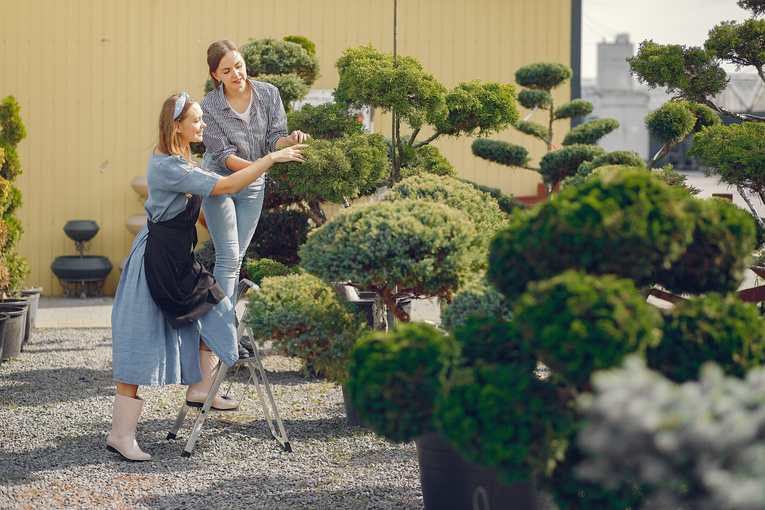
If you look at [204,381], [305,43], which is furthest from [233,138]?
[305,43]

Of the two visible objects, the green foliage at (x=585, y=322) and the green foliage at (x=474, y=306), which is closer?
the green foliage at (x=585, y=322)

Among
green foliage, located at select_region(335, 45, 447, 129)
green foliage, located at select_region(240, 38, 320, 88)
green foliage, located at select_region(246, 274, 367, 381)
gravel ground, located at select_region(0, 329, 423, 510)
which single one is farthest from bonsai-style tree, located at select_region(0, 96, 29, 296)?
green foliage, located at select_region(246, 274, 367, 381)

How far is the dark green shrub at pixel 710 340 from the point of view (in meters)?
1.39

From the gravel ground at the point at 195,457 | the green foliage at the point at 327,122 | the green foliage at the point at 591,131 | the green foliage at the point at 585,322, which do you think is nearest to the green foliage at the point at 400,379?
the green foliage at the point at 585,322

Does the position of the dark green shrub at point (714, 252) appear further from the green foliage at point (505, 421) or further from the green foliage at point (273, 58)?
the green foliage at point (273, 58)

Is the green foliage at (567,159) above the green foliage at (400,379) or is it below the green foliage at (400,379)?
above

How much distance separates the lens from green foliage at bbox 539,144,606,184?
4.91 metres

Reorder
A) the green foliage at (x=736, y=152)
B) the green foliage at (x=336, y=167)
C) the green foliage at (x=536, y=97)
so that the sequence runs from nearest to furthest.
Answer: the green foliage at (x=736, y=152)
the green foliage at (x=336, y=167)
the green foliage at (x=536, y=97)

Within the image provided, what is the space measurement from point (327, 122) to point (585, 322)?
95.9 inches

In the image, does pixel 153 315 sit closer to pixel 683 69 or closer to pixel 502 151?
pixel 683 69

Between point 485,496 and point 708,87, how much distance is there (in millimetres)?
2170

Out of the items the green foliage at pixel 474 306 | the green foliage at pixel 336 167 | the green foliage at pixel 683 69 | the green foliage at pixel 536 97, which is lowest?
the green foliage at pixel 474 306

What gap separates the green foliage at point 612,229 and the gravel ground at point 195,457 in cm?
129

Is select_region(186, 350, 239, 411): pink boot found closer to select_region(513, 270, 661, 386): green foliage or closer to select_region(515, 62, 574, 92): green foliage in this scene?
select_region(513, 270, 661, 386): green foliage
